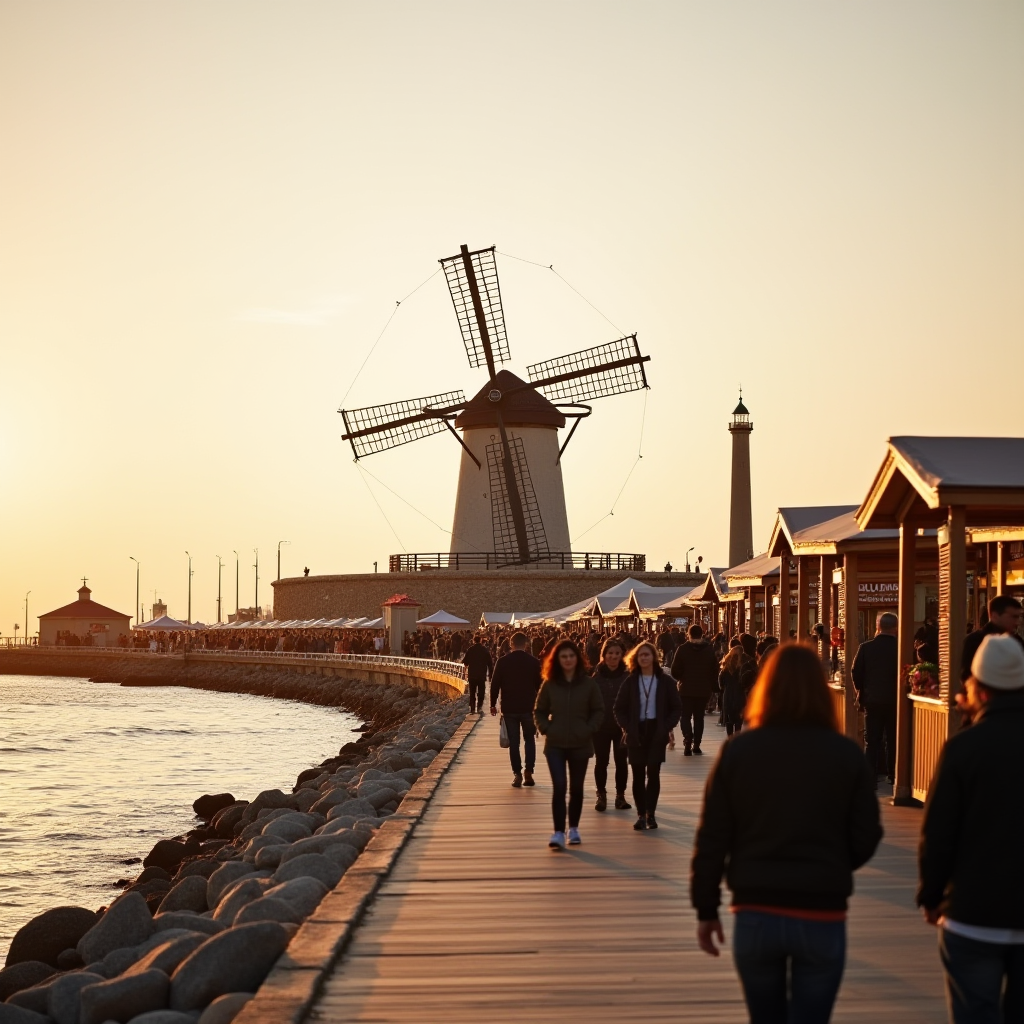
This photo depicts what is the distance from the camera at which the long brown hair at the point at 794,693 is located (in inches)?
169

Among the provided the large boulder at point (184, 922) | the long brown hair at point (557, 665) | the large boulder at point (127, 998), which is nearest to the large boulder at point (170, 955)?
the large boulder at point (127, 998)

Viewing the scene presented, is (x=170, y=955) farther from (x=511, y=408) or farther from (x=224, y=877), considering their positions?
Result: (x=511, y=408)

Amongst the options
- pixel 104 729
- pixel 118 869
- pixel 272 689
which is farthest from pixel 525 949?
pixel 272 689

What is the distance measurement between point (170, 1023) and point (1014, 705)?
4.37 metres

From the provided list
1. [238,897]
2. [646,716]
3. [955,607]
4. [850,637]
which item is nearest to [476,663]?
[850,637]

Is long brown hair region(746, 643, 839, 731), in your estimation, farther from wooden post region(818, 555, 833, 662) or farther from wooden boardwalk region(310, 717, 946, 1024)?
wooden post region(818, 555, 833, 662)

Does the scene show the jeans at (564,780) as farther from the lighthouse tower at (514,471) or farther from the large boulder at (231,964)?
the lighthouse tower at (514,471)

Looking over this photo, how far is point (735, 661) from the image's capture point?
19.7 m

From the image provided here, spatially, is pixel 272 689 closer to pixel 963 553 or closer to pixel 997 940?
pixel 963 553

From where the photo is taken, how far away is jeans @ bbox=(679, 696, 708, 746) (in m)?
17.8

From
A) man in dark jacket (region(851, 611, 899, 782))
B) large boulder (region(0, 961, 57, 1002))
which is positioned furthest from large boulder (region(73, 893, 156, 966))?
man in dark jacket (region(851, 611, 899, 782))

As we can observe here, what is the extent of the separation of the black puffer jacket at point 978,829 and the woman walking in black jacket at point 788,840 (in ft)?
0.61

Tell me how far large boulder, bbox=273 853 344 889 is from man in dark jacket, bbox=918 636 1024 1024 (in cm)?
645

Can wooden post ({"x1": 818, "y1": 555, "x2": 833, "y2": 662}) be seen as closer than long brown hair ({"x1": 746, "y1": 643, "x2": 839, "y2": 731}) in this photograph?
No
